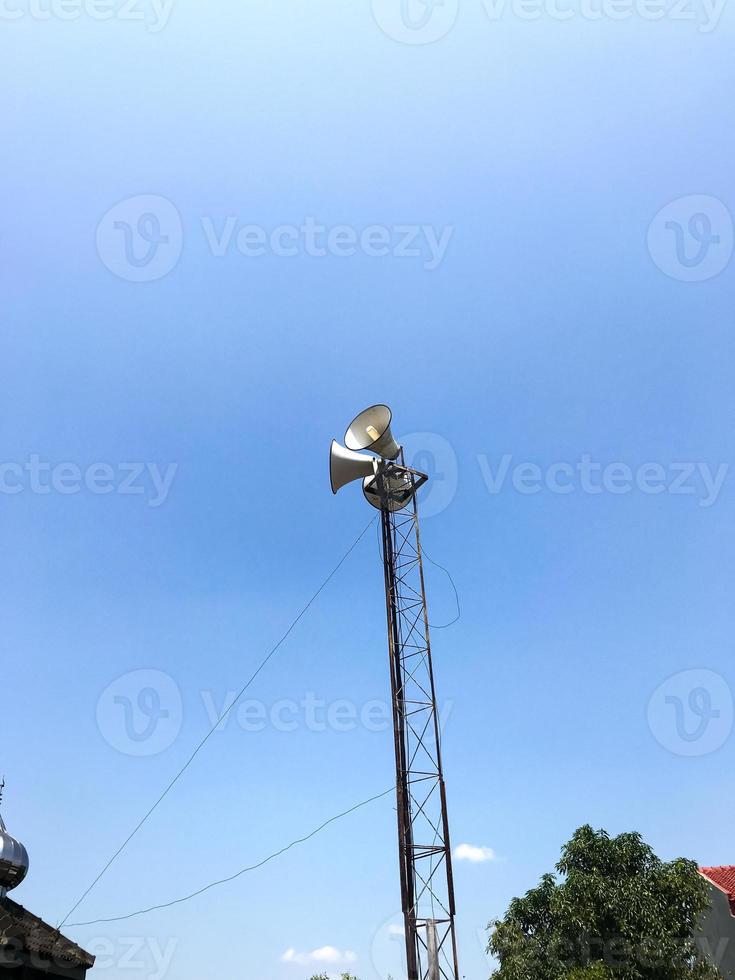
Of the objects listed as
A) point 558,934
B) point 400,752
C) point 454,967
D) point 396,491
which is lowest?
point 454,967

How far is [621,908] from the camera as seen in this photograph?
74.9 feet

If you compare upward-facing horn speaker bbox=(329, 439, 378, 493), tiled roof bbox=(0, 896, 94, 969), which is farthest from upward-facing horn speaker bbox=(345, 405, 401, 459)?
tiled roof bbox=(0, 896, 94, 969)

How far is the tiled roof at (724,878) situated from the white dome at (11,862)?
23.9 metres

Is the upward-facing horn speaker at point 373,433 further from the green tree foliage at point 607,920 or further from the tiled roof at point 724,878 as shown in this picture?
the tiled roof at point 724,878

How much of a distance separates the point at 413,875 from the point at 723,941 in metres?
16.7

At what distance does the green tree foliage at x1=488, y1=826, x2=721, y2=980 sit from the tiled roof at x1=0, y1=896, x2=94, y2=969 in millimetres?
12945

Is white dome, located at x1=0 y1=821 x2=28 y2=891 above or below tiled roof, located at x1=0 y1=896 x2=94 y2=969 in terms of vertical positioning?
above

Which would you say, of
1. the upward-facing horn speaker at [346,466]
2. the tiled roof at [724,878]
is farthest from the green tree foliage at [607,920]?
the upward-facing horn speaker at [346,466]

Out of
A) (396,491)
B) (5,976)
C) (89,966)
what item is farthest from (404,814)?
(89,966)

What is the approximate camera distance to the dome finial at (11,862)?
846 inches

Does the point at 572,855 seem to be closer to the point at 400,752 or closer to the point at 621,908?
the point at 621,908

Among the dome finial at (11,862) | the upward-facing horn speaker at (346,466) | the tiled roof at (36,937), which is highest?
the upward-facing horn speaker at (346,466)

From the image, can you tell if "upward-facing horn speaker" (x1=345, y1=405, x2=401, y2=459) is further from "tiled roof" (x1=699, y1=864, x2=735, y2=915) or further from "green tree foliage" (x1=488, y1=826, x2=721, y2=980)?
"tiled roof" (x1=699, y1=864, x2=735, y2=915)

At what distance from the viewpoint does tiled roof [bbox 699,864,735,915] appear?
89.9 feet
